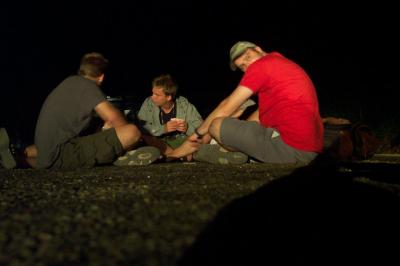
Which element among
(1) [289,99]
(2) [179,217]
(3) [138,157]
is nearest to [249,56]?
(1) [289,99]

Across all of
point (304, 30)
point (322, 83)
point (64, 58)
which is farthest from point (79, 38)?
point (322, 83)

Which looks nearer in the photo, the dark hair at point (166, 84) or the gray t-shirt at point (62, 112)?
the gray t-shirt at point (62, 112)

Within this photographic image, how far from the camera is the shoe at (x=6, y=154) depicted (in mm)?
3760

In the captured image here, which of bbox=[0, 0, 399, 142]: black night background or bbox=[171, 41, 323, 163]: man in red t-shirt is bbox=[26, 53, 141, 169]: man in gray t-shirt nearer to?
bbox=[171, 41, 323, 163]: man in red t-shirt

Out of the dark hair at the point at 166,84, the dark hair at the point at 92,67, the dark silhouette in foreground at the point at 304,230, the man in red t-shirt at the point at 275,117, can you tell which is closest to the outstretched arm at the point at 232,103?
the man in red t-shirt at the point at 275,117

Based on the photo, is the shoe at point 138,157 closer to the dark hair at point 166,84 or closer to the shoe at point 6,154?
the shoe at point 6,154

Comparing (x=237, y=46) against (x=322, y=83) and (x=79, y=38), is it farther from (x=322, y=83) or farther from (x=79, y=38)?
(x=79, y=38)

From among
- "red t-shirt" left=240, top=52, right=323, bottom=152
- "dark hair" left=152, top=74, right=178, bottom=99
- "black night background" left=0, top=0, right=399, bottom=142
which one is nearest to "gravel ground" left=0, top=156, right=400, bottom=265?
"red t-shirt" left=240, top=52, right=323, bottom=152

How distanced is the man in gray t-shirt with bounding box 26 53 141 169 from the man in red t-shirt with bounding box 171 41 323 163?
87cm

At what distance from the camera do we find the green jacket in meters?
5.31

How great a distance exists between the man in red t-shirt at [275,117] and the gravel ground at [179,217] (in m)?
0.77

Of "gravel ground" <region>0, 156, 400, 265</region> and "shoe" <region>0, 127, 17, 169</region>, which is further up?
"gravel ground" <region>0, 156, 400, 265</region>

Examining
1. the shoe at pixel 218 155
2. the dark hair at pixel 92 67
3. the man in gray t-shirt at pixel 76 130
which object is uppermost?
the dark hair at pixel 92 67

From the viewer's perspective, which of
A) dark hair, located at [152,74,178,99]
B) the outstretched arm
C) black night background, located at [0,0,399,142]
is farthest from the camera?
black night background, located at [0,0,399,142]
